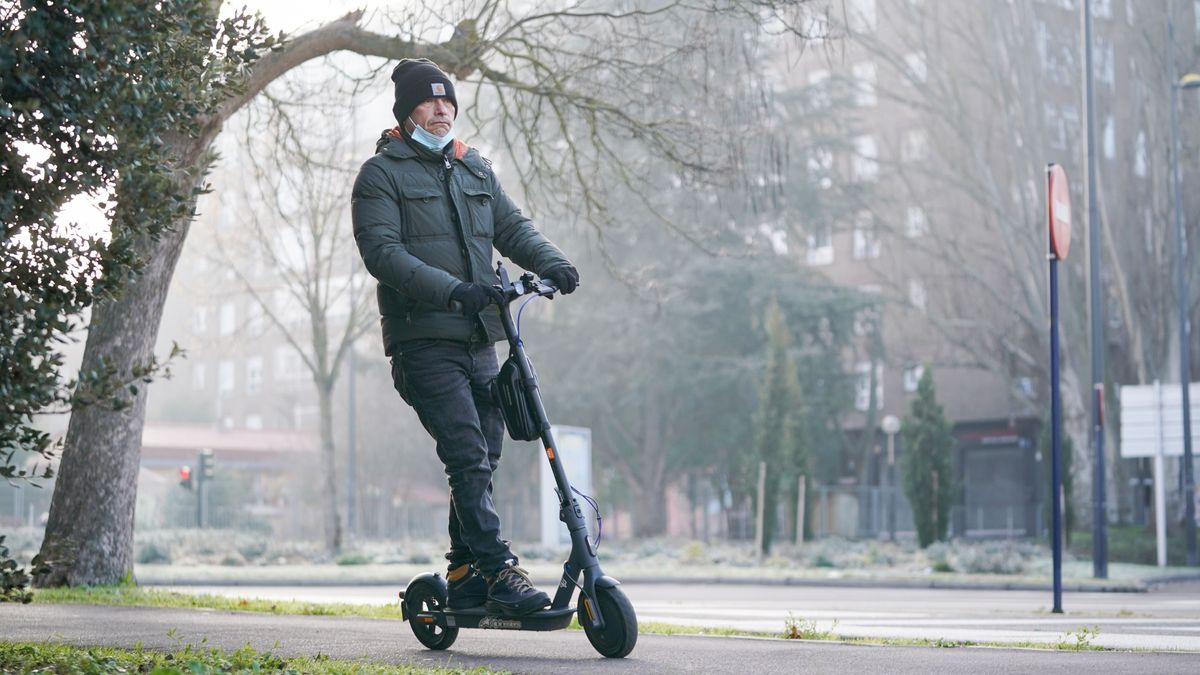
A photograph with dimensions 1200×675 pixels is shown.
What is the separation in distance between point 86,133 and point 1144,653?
4.44 m

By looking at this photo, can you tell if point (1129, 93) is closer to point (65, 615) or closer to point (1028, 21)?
point (1028, 21)

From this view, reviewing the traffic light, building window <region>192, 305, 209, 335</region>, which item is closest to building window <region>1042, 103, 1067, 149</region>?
building window <region>192, 305, 209, 335</region>

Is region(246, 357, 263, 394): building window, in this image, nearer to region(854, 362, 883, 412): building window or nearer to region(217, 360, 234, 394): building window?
region(217, 360, 234, 394): building window

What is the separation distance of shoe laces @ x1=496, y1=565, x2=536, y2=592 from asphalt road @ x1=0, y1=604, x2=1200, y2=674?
27 cm

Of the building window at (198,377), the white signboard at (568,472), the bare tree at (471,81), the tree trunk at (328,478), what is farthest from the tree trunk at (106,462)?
the building window at (198,377)

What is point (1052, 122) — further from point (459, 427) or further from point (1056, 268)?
point (459, 427)

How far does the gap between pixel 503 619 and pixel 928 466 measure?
31.6 meters

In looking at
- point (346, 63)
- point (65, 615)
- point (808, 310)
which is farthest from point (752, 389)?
point (65, 615)

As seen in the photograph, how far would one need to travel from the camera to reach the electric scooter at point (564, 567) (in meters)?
5.73

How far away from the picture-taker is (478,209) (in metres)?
6.23

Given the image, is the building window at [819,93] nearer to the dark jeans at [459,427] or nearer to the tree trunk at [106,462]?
the tree trunk at [106,462]

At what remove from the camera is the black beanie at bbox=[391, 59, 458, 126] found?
20.2ft

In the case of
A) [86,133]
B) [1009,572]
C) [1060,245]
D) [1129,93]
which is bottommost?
[1009,572]

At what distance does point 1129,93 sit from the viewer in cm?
3325
